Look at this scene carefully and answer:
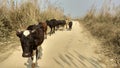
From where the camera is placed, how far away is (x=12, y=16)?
42.5 ft

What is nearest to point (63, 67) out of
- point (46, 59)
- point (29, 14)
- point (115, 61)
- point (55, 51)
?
point (46, 59)

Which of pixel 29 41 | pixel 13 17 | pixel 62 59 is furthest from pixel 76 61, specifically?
pixel 13 17

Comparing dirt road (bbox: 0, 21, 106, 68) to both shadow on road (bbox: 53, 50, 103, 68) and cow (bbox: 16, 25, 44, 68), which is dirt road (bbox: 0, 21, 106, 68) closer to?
shadow on road (bbox: 53, 50, 103, 68)

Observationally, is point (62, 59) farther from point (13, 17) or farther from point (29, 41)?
point (13, 17)

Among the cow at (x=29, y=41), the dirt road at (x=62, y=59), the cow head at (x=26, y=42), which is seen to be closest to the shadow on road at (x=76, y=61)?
the dirt road at (x=62, y=59)

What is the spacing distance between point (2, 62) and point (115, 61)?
11.3 feet

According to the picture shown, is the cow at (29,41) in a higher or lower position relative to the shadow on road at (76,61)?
higher

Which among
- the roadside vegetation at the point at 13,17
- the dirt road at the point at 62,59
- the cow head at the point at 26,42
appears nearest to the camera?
the cow head at the point at 26,42

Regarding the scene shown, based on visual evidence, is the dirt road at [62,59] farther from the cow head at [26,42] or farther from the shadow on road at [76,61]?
the cow head at [26,42]

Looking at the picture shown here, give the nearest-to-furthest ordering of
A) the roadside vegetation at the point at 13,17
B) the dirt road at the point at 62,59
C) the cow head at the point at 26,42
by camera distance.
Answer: the cow head at the point at 26,42
the dirt road at the point at 62,59
the roadside vegetation at the point at 13,17

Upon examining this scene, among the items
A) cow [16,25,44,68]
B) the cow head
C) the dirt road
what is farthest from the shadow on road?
the cow head

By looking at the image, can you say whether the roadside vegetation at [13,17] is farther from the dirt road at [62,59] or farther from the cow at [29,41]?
the cow at [29,41]

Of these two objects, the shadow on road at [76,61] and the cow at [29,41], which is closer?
the cow at [29,41]

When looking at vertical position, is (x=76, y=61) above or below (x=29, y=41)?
below
